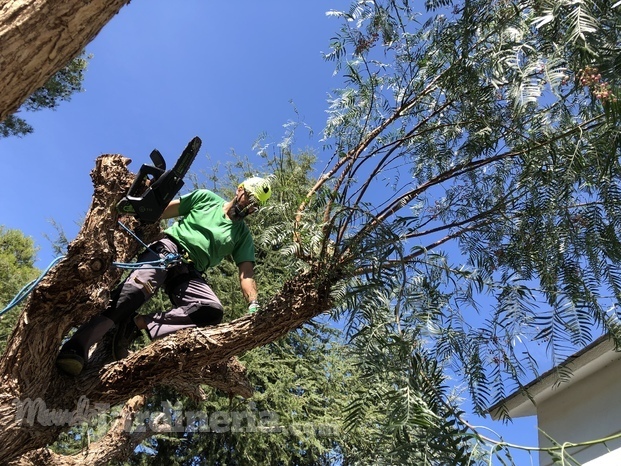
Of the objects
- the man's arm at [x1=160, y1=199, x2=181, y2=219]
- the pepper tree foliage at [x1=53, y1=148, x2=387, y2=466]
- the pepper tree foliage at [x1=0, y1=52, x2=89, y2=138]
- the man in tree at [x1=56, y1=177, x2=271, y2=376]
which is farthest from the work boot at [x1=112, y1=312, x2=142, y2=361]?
the pepper tree foliage at [x1=0, y1=52, x2=89, y2=138]

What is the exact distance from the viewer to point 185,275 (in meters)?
3.65

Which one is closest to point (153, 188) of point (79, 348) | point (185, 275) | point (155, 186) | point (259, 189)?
point (155, 186)

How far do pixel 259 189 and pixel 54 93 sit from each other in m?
8.59

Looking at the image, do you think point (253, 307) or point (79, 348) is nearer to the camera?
point (79, 348)

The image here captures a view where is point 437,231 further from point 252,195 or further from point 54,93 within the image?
point 54,93

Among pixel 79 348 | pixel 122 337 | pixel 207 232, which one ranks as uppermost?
pixel 207 232

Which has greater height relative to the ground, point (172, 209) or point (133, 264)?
point (172, 209)

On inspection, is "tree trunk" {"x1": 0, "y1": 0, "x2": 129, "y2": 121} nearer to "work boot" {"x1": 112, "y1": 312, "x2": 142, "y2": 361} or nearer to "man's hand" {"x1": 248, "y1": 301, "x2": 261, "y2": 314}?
"man's hand" {"x1": 248, "y1": 301, "x2": 261, "y2": 314}

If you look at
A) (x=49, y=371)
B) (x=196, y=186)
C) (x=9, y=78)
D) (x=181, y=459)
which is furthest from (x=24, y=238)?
(x=9, y=78)

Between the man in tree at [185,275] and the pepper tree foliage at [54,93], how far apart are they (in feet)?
25.8

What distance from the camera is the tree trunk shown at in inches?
69.0

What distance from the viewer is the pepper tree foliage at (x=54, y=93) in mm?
10266

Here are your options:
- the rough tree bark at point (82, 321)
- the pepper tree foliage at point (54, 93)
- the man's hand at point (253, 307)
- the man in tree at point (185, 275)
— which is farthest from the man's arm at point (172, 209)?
the pepper tree foliage at point (54, 93)

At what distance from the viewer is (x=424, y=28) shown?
3.46 metres
